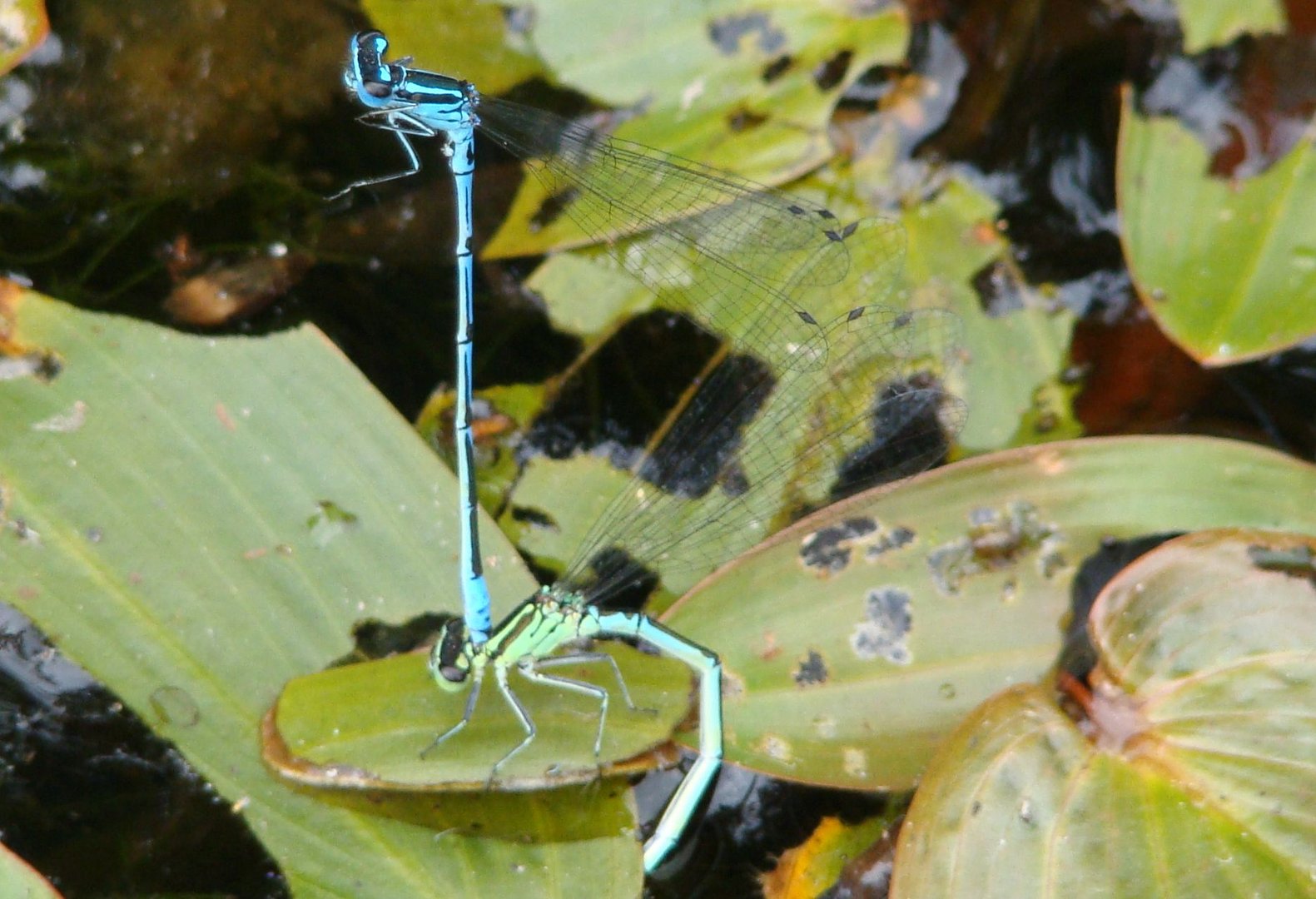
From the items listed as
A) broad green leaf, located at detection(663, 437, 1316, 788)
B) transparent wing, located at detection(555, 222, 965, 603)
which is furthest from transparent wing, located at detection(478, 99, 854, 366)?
broad green leaf, located at detection(663, 437, 1316, 788)

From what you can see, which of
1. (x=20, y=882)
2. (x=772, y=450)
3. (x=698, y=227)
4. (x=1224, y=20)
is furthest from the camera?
(x=1224, y=20)

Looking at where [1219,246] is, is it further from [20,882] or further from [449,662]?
[20,882]

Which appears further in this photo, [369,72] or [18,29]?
[18,29]

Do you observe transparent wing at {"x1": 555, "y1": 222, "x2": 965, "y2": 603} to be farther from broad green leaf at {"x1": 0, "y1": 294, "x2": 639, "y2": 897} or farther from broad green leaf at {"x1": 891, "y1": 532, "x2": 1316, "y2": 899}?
broad green leaf at {"x1": 891, "y1": 532, "x2": 1316, "y2": 899}

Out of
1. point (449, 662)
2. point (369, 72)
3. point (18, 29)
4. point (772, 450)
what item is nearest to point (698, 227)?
point (772, 450)

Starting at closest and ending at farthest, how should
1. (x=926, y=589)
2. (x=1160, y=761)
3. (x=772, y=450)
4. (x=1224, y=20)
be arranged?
(x=1160, y=761) < (x=926, y=589) < (x=772, y=450) < (x=1224, y=20)

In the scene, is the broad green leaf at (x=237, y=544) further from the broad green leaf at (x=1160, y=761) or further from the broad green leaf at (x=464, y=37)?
the broad green leaf at (x=464, y=37)
